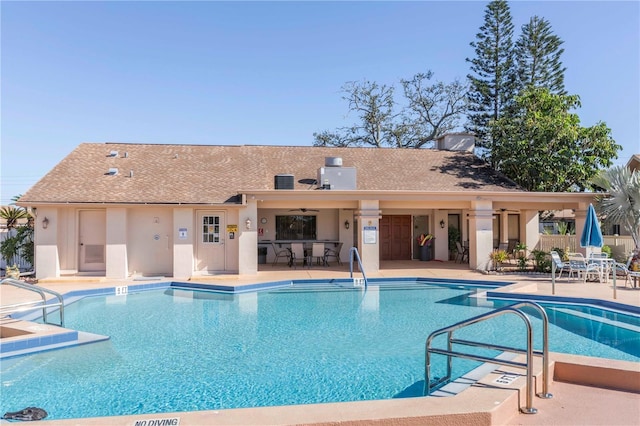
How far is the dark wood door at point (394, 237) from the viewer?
72.0ft

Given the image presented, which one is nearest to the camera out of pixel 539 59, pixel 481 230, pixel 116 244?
pixel 116 244

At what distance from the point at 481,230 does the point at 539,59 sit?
77.0 feet

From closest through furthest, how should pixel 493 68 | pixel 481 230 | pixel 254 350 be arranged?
pixel 254 350, pixel 481 230, pixel 493 68

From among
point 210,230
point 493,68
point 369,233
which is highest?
point 493,68

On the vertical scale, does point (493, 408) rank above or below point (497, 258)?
below

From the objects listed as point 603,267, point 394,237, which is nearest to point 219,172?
point 394,237

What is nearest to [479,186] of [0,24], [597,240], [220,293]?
[597,240]

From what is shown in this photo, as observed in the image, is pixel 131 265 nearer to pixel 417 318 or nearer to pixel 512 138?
pixel 417 318

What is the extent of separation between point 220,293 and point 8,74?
378 inches

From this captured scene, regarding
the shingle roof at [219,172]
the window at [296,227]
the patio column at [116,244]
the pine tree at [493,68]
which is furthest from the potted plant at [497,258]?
the pine tree at [493,68]

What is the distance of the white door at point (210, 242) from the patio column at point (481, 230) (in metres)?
9.53

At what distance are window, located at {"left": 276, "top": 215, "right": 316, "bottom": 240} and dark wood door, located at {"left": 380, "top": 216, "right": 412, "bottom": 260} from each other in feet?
11.4

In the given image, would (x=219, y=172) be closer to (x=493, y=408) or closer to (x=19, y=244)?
(x=19, y=244)

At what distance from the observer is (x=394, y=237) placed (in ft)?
72.3
